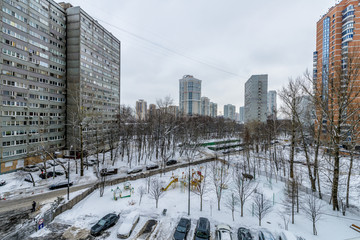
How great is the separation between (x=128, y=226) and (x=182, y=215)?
500cm

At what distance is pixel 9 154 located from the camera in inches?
977

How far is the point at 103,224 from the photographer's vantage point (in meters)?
12.2

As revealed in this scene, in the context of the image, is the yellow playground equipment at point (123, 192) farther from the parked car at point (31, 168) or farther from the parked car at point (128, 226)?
the parked car at point (31, 168)

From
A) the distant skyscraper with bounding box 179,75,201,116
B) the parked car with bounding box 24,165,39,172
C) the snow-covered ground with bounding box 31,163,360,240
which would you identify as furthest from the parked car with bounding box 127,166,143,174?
the distant skyscraper with bounding box 179,75,201,116

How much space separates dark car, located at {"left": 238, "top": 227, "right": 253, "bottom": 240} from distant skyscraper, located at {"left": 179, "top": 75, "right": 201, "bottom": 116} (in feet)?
323

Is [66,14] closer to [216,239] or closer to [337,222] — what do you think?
[216,239]

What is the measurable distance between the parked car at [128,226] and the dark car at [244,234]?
7936 millimetres

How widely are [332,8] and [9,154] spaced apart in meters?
82.2

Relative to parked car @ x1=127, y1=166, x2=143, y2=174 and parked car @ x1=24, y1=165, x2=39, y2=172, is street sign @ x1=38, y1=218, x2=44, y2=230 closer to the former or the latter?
parked car @ x1=127, y1=166, x2=143, y2=174

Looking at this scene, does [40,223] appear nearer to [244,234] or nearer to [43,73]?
[244,234]

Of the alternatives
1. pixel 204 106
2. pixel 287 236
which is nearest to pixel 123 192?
pixel 287 236

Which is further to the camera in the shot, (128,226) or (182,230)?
(128,226)

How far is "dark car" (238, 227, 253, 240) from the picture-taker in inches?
439

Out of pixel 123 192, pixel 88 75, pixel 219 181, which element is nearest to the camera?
pixel 123 192
